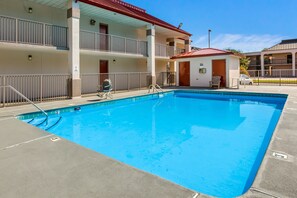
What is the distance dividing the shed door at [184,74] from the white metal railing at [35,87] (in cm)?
1171

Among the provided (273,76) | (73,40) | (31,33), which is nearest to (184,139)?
(73,40)

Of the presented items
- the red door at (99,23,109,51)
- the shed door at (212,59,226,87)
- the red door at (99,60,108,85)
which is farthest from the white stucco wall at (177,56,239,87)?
the red door at (99,23,109,51)

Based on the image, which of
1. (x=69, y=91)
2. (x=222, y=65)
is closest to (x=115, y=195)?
(x=69, y=91)

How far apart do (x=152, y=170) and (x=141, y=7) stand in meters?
23.0

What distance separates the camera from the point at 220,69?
64.8 ft

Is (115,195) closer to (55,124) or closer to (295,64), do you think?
(55,124)

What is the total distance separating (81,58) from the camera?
15648 millimetres

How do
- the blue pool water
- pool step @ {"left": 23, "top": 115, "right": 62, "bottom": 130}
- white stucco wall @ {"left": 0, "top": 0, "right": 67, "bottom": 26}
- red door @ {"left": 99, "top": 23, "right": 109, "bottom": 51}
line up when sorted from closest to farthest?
the blue pool water → pool step @ {"left": 23, "top": 115, "right": 62, "bottom": 130} → white stucco wall @ {"left": 0, "top": 0, "right": 67, "bottom": 26} → red door @ {"left": 99, "top": 23, "right": 109, "bottom": 51}

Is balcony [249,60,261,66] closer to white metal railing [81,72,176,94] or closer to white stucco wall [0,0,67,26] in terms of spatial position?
white metal railing [81,72,176,94]

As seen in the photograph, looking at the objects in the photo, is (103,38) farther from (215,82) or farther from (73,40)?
(215,82)

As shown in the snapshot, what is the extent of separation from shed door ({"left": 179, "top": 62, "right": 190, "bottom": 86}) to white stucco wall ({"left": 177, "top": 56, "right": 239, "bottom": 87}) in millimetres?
544

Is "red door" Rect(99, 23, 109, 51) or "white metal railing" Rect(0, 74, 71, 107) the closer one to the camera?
"white metal railing" Rect(0, 74, 71, 107)

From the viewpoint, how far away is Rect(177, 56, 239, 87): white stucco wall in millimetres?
18809

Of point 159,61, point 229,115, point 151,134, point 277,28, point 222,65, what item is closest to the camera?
point 151,134
